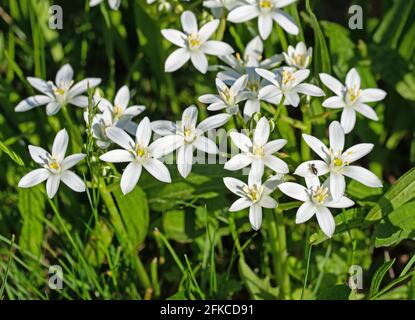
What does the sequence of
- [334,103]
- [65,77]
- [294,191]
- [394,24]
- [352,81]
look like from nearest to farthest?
[294,191] → [334,103] → [352,81] → [65,77] → [394,24]

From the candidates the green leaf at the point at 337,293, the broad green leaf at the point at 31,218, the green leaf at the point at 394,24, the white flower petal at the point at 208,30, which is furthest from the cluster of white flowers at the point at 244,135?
the green leaf at the point at 394,24

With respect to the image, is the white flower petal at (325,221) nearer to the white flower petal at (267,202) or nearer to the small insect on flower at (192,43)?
the white flower petal at (267,202)

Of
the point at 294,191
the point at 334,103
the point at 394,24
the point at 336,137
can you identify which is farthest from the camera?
the point at 394,24

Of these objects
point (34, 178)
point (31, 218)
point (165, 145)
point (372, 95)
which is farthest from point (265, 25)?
point (31, 218)

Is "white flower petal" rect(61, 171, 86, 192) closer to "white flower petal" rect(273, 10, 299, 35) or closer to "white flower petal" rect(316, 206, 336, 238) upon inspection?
"white flower petal" rect(316, 206, 336, 238)

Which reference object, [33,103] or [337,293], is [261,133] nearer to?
[337,293]
